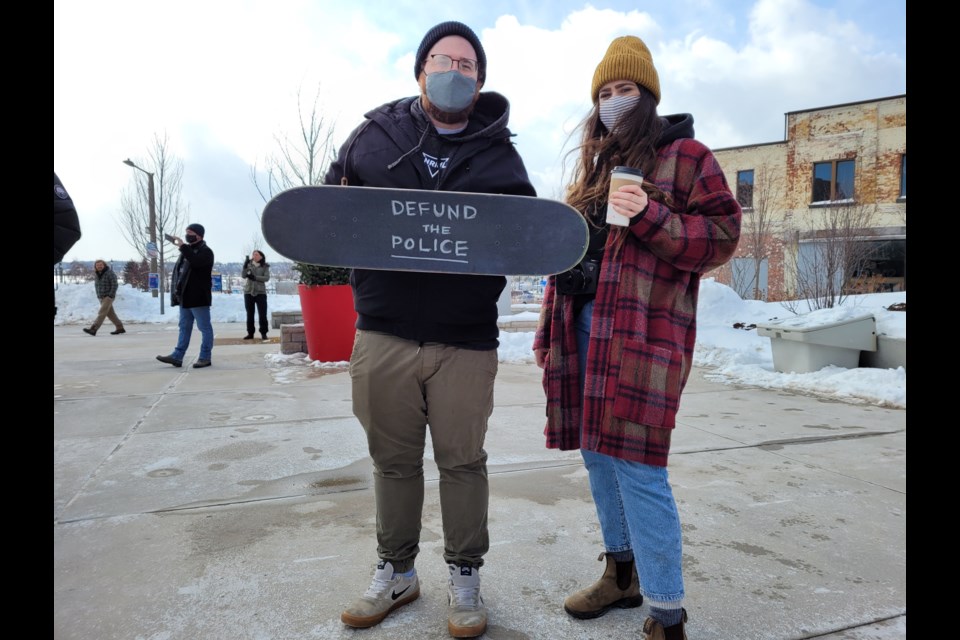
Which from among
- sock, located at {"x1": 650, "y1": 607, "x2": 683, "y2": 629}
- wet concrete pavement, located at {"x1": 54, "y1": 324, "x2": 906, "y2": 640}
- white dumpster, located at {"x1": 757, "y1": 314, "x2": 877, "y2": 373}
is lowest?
wet concrete pavement, located at {"x1": 54, "y1": 324, "x2": 906, "y2": 640}

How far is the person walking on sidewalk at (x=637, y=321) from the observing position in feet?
5.38

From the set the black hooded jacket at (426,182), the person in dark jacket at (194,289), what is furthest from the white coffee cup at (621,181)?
the person in dark jacket at (194,289)

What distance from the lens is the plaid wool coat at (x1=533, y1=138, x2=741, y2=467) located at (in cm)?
163

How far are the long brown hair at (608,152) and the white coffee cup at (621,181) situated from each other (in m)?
0.10

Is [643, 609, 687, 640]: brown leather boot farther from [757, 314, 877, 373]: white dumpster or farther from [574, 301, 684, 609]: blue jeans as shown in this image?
[757, 314, 877, 373]: white dumpster

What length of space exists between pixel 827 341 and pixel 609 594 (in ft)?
17.2

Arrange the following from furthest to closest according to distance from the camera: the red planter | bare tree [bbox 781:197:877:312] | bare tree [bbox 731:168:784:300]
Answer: bare tree [bbox 731:168:784:300]
bare tree [bbox 781:197:877:312]
the red planter

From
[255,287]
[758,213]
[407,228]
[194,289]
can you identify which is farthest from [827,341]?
[758,213]

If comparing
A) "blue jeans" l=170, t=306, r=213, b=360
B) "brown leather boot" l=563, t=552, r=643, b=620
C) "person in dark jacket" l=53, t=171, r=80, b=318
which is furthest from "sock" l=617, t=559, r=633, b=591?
"blue jeans" l=170, t=306, r=213, b=360

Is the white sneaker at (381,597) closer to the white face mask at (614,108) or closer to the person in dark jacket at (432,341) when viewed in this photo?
the person in dark jacket at (432,341)

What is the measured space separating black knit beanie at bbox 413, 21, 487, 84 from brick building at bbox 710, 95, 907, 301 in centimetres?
1688
